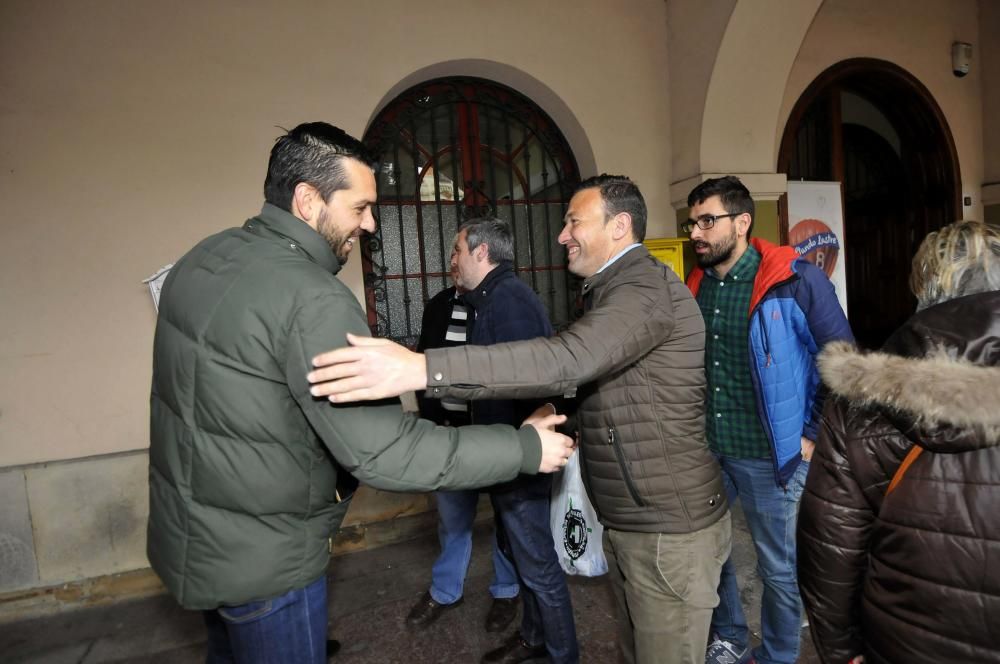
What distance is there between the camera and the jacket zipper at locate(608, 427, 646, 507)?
169cm

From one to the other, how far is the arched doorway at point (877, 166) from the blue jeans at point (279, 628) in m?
4.93

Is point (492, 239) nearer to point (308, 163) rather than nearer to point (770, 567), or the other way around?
point (308, 163)

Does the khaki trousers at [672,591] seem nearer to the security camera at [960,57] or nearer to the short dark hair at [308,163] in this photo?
the short dark hair at [308,163]

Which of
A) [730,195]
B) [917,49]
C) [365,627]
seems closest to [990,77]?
[917,49]

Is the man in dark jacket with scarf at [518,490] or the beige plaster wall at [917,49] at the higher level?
the beige plaster wall at [917,49]

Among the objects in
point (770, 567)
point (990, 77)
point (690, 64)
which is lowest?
point (770, 567)

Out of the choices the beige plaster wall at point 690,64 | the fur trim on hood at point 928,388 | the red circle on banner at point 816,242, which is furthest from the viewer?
the red circle on banner at point 816,242

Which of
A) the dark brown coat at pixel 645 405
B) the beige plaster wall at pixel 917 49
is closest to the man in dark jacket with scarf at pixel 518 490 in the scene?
→ the dark brown coat at pixel 645 405

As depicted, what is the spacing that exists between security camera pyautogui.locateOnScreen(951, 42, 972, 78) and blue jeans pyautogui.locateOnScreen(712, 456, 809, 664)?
5.91m

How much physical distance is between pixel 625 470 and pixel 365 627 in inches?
80.9

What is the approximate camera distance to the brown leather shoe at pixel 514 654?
8.38 ft

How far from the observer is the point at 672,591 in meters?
1.67

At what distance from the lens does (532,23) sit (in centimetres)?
430

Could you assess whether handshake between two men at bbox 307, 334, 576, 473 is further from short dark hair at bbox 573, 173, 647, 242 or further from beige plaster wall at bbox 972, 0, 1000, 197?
beige plaster wall at bbox 972, 0, 1000, 197
